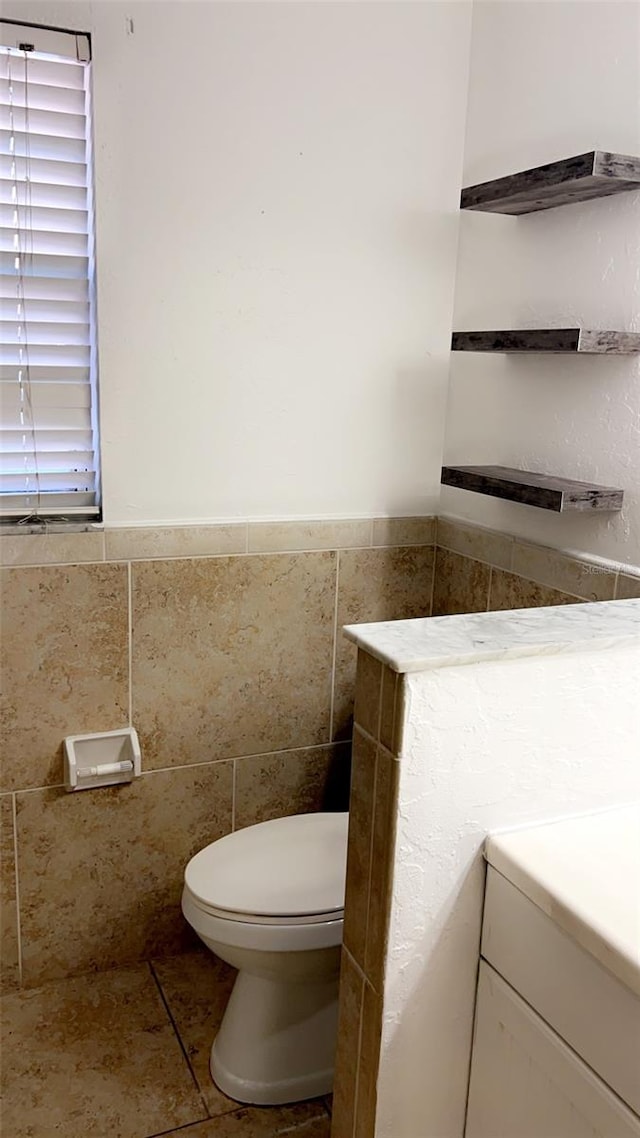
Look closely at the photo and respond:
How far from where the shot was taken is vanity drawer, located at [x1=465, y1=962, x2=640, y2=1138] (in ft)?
3.40

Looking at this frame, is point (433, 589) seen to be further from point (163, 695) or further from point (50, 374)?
point (50, 374)

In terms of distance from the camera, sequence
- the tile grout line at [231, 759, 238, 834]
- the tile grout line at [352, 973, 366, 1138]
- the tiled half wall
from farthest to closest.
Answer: the tile grout line at [231, 759, 238, 834] → the tiled half wall → the tile grout line at [352, 973, 366, 1138]

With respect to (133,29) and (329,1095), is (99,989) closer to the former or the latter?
(329,1095)

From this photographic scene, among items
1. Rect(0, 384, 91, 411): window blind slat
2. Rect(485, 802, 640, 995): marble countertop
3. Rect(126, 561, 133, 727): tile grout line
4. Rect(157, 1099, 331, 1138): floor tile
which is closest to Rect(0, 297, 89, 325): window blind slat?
Rect(0, 384, 91, 411): window blind slat

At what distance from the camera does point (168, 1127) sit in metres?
1.65

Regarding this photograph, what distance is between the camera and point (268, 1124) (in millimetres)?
1674

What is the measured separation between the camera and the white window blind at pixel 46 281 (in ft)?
5.48

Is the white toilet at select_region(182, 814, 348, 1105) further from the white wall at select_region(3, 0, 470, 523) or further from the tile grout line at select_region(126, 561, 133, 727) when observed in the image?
the white wall at select_region(3, 0, 470, 523)

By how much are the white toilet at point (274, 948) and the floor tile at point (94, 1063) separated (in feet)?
0.37

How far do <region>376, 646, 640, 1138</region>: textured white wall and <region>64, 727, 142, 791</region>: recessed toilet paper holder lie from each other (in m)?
0.92

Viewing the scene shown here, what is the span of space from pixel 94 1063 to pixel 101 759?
59 centimetres

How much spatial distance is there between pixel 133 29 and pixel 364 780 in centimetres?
146

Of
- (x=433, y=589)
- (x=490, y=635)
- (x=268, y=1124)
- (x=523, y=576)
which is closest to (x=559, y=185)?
(x=523, y=576)

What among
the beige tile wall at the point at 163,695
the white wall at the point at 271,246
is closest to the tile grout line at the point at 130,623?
the beige tile wall at the point at 163,695
